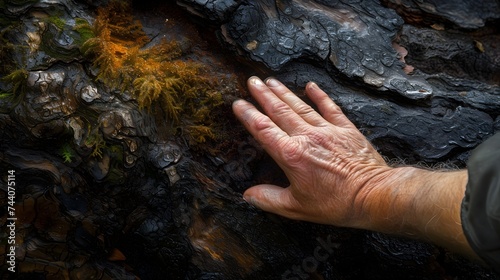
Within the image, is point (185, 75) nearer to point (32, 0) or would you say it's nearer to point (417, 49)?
point (32, 0)

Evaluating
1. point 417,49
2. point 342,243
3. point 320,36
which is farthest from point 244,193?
point 417,49

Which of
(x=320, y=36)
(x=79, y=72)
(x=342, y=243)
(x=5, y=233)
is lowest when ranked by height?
(x=5, y=233)

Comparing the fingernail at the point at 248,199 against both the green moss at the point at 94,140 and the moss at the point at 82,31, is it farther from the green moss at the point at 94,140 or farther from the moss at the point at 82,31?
the moss at the point at 82,31

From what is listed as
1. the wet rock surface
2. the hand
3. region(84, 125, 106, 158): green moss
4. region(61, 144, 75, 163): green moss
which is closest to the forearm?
the hand

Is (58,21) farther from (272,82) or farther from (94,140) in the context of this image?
(272,82)

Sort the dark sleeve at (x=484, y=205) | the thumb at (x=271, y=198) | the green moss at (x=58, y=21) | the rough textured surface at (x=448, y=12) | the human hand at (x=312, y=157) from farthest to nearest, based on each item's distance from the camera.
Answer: the rough textured surface at (x=448, y=12) < the green moss at (x=58, y=21) < the thumb at (x=271, y=198) < the human hand at (x=312, y=157) < the dark sleeve at (x=484, y=205)

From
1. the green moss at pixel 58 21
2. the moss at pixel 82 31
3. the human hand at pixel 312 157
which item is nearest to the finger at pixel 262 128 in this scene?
the human hand at pixel 312 157
